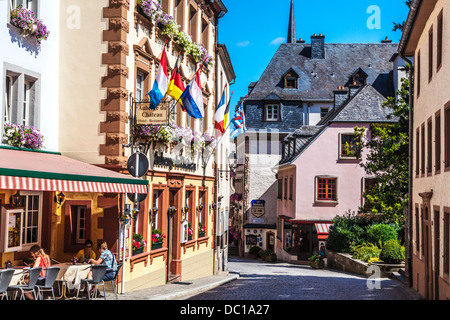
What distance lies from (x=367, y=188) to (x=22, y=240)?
96.5ft

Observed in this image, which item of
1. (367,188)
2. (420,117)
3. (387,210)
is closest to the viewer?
Result: (420,117)

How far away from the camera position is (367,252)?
30.2 m

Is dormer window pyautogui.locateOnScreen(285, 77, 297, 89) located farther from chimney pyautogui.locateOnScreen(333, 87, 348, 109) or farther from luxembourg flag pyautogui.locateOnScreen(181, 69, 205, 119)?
luxembourg flag pyautogui.locateOnScreen(181, 69, 205, 119)

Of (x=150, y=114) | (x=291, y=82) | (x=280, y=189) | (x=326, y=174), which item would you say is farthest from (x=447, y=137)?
(x=291, y=82)

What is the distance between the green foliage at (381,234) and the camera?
104 ft

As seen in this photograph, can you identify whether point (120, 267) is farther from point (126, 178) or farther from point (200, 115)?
point (200, 115)

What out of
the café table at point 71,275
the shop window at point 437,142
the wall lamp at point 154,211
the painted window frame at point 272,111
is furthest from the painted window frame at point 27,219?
the painted window frame at point 272,111

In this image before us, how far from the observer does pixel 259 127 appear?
174 feet

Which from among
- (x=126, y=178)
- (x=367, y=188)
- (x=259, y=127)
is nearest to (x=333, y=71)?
(x=259, y=127)

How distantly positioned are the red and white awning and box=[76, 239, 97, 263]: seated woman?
1.70 m

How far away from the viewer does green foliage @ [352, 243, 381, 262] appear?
29.2m

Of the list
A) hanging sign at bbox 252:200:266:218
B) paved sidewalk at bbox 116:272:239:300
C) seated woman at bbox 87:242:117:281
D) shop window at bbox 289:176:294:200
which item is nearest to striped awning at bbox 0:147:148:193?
seated woman at bbox 87:242:117:281

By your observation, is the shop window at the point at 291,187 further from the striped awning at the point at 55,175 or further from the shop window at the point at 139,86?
the striped awning at the point at 55,175

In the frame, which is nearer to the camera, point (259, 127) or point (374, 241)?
point (374, 241)
